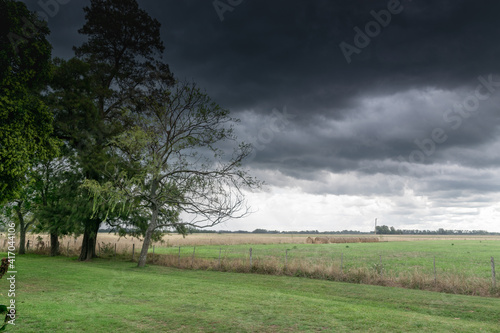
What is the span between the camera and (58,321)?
33.8 feet

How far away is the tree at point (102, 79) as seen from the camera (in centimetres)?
3009

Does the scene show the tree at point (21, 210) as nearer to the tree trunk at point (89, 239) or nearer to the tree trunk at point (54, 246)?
the tree trunk at point (54, 246)

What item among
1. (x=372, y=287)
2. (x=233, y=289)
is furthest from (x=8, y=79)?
(x=372, y=287)

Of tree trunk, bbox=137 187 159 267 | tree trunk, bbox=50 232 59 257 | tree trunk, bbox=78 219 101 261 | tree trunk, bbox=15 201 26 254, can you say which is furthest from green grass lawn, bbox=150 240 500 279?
tree trunk, bbox=15 201 26 254

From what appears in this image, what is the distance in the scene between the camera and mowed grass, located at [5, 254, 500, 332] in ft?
34.9

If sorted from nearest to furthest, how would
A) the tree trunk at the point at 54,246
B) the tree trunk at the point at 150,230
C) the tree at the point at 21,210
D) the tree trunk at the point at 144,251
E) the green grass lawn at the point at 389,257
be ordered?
the tree trunk at the point at 144,251 < the tree trunk at the point at 150,230 < the green grass lawn at the point at 389,257 < the tree at the point at 21,210 < the tree trunk at the point at 54,246

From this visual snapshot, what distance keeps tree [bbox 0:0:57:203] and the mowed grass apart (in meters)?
5.85

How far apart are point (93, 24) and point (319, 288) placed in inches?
1176

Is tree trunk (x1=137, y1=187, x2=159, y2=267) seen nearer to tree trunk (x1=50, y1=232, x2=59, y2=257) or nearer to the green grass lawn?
the green grass lawn

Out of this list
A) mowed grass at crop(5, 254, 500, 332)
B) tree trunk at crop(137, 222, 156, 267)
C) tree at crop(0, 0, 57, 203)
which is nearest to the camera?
mowed grass at crop(5, 254, 500, 332)

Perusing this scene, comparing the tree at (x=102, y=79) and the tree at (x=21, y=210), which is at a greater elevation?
the tree at (x=102, y=79)

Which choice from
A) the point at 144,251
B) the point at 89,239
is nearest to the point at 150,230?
the point at 144,251

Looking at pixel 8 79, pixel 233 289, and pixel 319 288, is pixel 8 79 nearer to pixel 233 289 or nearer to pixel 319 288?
pixel 233 289
